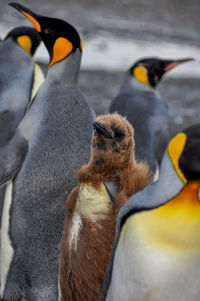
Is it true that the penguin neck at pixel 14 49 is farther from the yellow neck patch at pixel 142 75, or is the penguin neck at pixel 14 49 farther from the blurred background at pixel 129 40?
the blurred background at pixel 129 40

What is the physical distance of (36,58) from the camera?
721 centimetres

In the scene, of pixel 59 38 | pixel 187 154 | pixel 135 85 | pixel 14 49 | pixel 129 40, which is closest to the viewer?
pixel 187 154

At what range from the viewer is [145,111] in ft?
10.5

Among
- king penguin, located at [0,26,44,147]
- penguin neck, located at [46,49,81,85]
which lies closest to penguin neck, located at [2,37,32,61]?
king penguin, located at [0,26,44,147]

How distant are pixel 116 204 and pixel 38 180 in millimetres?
414

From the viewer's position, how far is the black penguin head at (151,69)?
143 inches

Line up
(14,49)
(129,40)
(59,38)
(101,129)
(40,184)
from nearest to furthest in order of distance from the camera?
(101,129) < (40,184) < (59,38) < (14,49) < (129,40)

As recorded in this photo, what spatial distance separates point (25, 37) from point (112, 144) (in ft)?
5.08

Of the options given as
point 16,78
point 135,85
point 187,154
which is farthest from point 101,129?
point 135,85

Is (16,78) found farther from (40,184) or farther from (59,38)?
(40,184)

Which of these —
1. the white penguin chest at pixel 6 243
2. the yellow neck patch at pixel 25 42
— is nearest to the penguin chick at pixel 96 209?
the white penguin chest at pixel 6 243

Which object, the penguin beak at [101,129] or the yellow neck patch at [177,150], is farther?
the penguin beak at [101,129]

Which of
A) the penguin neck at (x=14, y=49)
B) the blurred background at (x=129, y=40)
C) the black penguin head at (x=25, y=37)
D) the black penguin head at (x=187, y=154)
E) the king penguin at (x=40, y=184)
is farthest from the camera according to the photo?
the blurred background at (x=129, y=40)

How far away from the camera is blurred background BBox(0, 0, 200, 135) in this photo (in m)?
5.59
